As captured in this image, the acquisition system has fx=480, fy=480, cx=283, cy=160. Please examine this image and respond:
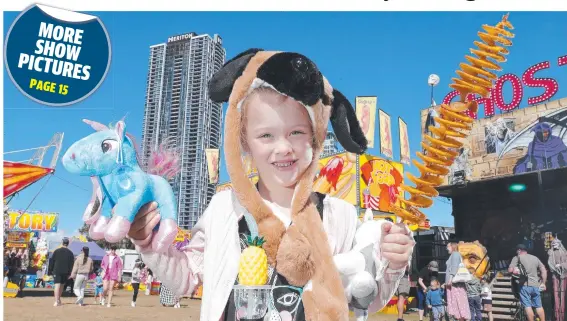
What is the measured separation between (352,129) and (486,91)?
0.51 meters

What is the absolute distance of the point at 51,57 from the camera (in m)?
3.38

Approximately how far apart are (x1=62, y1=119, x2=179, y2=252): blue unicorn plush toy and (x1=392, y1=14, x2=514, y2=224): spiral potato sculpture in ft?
2.79

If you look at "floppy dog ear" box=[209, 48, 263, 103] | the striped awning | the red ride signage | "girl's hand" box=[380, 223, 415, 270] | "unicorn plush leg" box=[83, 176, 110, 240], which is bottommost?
"girl's hand" box=[380, 223, 415, 270]

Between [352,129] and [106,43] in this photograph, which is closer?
[352,129]

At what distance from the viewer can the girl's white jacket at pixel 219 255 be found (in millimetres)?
1626

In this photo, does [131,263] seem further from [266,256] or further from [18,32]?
[266,256]

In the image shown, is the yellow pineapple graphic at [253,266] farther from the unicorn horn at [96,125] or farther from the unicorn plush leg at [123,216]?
the unicorn horn at [96,125]

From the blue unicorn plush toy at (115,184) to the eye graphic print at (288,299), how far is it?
17.9 inches

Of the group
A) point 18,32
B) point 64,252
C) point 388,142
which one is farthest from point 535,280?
point 64,252

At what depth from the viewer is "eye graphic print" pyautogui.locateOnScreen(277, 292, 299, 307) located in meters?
1.58

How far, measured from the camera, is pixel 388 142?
11.3 meters

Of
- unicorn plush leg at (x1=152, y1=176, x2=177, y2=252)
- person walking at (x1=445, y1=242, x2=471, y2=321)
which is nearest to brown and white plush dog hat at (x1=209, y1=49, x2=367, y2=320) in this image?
unicorn plush leg at (x1=152, y1=176, x2=177, y2=252)

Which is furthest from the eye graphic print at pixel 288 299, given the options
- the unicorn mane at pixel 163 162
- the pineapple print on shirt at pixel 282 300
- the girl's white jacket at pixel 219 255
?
the unicorn mane at pixel 163 162

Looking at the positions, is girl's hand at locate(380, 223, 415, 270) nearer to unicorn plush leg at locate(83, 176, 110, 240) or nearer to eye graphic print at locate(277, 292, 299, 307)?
eye graphic print at locate(277, 292, 299, 307)
